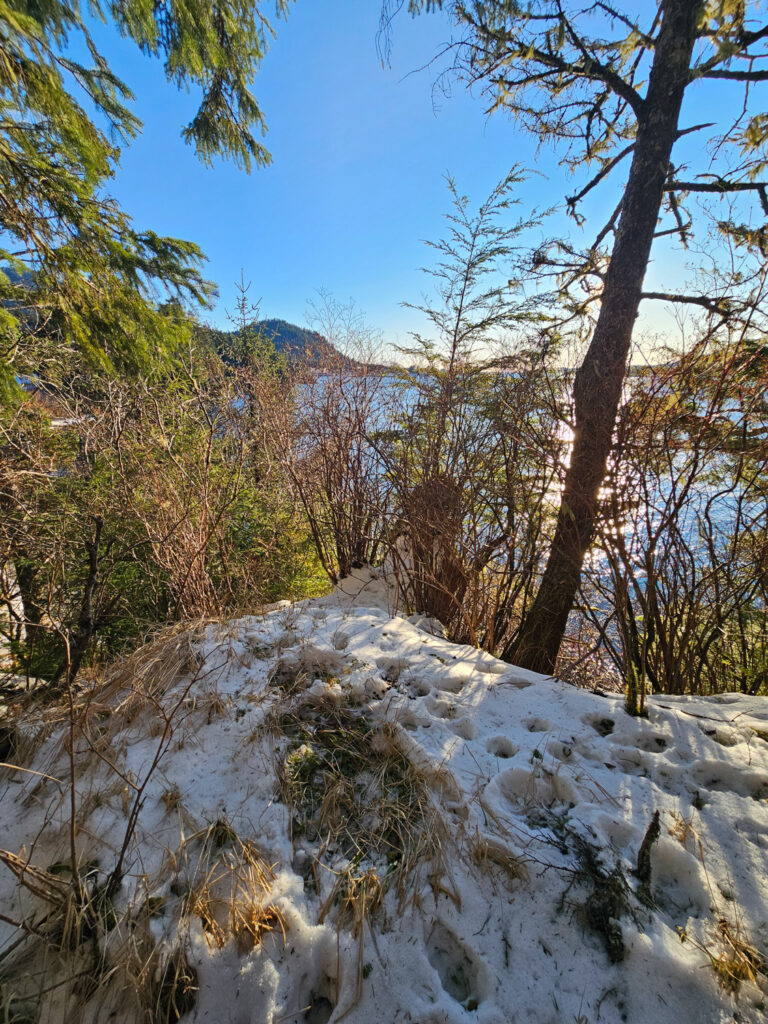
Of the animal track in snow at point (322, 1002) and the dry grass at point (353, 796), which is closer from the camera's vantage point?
the animal track in snow at point (322, 1002)

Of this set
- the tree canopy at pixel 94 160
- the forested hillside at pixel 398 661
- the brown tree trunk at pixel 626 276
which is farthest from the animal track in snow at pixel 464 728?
the tree canopy at pixel 94 160

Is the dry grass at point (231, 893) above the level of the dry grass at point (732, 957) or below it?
below

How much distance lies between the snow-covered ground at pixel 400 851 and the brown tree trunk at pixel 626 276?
1316 mm

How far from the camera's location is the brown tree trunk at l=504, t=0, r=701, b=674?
3.17 metres

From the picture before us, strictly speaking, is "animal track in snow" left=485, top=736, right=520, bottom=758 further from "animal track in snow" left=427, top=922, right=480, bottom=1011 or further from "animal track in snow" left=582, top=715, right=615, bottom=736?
"animal track in snow" left=427, top=922, right=480, bottom=1011

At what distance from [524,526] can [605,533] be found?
1.25 m

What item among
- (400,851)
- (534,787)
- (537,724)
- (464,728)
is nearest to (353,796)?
(400,851)

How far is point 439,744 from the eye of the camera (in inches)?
70.2

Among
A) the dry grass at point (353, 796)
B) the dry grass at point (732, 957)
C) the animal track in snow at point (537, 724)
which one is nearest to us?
the dry grass at point (732, 957)

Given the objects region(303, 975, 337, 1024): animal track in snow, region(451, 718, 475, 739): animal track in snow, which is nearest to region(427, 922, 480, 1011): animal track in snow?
region(303, 975, 337, 1024): animal track in snow

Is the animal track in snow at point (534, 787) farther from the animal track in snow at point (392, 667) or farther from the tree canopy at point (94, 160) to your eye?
the tree canopy at point (94, 160)

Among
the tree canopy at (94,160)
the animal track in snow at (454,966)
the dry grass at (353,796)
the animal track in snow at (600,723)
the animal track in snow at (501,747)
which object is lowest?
the animal track in snow at (454,966)

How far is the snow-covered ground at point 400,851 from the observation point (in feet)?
3.50

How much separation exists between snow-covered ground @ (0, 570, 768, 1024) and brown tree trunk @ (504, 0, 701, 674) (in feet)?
4.32
